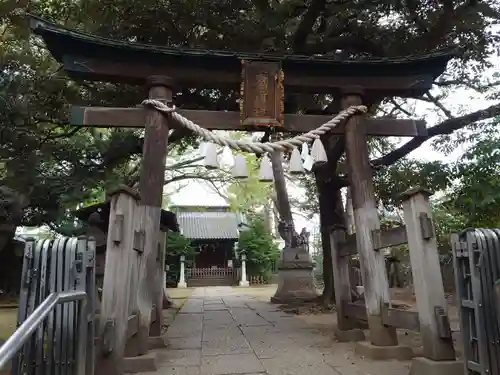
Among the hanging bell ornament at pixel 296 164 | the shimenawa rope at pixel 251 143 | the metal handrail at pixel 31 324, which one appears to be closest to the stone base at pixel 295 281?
the hanging bell ornament at pixel 296 164

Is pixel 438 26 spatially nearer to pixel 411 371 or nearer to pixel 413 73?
pixel 413 73

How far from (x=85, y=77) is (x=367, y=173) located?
12.8ft

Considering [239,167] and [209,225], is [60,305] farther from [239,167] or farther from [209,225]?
[209,225]

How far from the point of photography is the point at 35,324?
2100mm

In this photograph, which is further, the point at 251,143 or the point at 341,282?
the point at 341,282

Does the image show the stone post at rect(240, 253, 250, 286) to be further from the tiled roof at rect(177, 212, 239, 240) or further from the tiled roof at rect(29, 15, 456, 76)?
the tiled roof at rect(29, 15, 456, 76)

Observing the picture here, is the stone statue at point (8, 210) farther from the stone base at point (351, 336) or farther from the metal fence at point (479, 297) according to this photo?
the metal fence at point (479, 297)

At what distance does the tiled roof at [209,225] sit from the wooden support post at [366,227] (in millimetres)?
23818

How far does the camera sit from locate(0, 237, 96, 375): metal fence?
2.89 meters

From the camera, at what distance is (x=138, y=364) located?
4156mm

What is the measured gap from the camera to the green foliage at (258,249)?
27000 millimetres

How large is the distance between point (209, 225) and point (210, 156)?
2582 centimetres

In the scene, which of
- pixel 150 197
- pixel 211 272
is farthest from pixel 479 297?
pixel 211 272

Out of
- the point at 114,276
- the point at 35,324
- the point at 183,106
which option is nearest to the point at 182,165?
the point at 183,106
